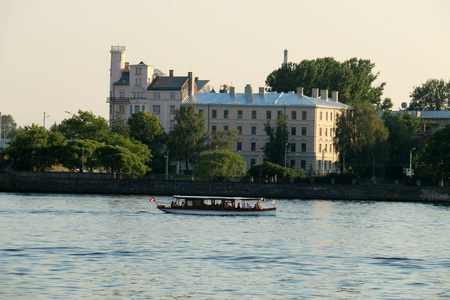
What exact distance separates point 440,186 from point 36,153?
50508mm

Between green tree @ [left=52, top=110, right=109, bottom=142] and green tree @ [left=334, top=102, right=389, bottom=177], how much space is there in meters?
34.0

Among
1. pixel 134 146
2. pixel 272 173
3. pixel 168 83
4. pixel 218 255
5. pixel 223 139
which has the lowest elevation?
pixel 218 255

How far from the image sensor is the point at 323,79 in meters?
173

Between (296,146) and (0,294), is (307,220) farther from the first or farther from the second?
(296,146)

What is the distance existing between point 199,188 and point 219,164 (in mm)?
7612

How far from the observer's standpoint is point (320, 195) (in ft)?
387

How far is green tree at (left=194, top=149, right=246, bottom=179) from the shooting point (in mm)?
126000

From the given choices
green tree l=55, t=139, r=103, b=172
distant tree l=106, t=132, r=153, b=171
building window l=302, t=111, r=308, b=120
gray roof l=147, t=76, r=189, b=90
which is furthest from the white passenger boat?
gray roof l=147, t=76, r=189, b=90

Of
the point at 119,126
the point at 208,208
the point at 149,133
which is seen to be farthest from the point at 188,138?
the point at 208,208

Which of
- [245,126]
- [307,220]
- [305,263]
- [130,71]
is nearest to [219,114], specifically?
[245,126]

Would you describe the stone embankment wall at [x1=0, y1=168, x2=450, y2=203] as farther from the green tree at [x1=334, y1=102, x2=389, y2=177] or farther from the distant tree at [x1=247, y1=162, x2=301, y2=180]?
the green tree at [x1=334, y1=102, x2=389, y2=177]

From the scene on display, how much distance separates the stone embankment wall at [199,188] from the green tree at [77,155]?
128 inches

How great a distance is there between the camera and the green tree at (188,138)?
140 meters

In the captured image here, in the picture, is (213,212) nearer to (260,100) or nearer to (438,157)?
(438,157)
